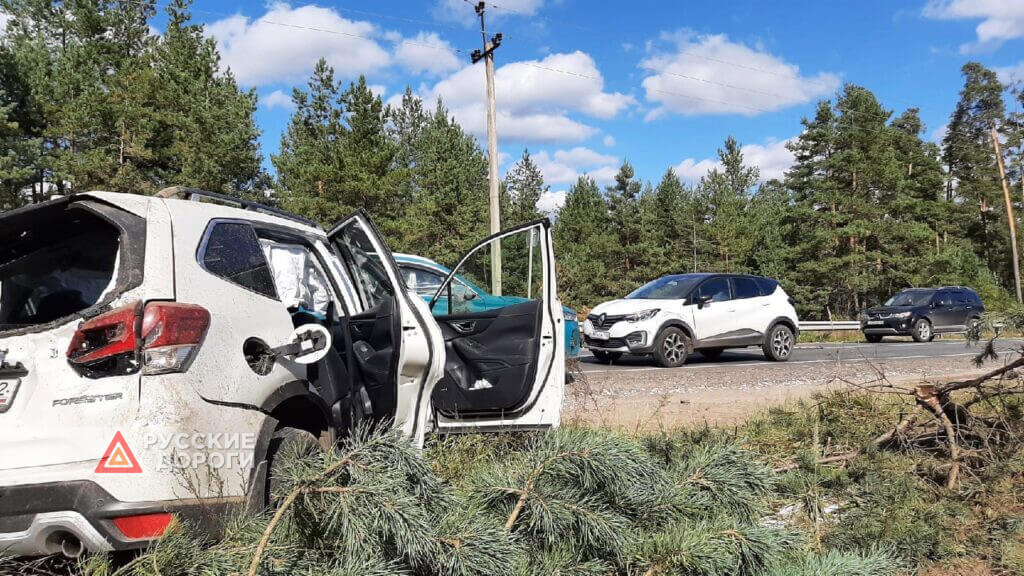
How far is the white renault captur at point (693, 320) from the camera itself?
12336 millimetres

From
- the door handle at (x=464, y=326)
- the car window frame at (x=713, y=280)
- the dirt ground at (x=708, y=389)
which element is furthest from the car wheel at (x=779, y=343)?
the door handle at (x=464, y=326)

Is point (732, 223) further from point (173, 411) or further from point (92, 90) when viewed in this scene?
point (173, 411)

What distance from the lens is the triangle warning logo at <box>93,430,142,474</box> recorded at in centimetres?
235

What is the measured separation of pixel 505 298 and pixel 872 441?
6.46 metres

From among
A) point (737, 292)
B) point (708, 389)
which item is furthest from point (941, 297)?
point (708, 389)

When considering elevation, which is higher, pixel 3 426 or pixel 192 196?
pixel 192 196

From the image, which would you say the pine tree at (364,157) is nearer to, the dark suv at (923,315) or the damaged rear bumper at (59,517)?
the dark suv at (923,315)

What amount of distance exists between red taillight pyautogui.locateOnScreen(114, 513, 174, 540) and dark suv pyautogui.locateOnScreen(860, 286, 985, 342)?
22067mm

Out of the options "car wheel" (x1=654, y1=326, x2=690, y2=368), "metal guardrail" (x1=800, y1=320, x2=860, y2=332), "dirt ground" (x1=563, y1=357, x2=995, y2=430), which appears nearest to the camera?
"dirt ground" (x1=563, y1=357, x2=995, y2=430)

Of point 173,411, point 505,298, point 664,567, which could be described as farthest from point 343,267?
point 505,298

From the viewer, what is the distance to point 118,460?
7.73 feet

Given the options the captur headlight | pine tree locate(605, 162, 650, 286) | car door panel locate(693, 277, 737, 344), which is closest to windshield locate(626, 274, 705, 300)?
car door panel locate(693, 277, 737, 344)

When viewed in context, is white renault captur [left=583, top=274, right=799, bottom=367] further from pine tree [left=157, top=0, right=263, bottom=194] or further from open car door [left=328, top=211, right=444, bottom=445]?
pine tree [left=157, top=0, right=263, bottom=194]

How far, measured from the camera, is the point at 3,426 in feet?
7.97
